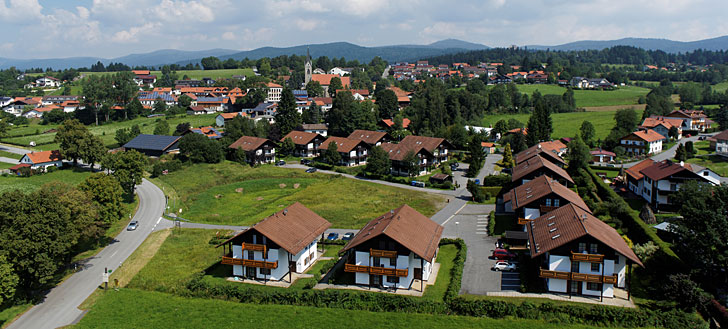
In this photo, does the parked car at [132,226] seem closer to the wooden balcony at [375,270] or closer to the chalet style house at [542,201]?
the wooden balcony at [375,270]

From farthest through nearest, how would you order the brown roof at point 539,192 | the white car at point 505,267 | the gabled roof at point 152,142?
the gabled roof at point 152,142 → the brown roof at point 539,192 → the white car at point 505,267

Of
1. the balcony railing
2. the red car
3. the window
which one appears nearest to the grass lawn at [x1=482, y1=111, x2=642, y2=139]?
the red car

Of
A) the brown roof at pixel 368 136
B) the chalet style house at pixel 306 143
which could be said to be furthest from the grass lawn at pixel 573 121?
the chalet style house at pixel 306 143

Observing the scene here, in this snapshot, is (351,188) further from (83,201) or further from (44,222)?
(44,222)

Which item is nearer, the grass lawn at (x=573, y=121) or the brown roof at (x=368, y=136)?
the brown roof at (x=368, y=136)

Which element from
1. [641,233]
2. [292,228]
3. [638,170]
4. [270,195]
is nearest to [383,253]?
[292,228]

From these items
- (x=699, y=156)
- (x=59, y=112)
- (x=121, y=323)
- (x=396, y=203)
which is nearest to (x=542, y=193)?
(x=396, y=203)
